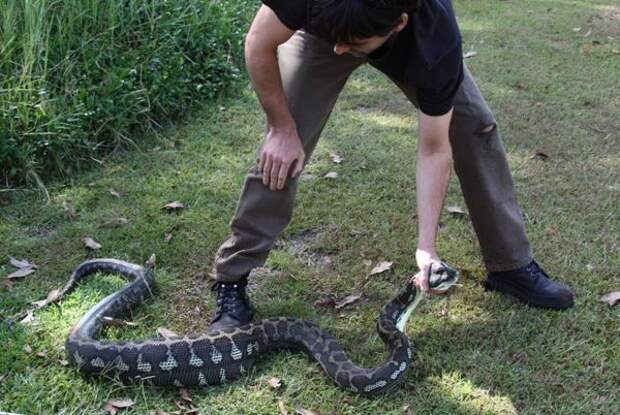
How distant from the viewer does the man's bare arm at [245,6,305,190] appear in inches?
128

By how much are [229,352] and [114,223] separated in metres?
1.84

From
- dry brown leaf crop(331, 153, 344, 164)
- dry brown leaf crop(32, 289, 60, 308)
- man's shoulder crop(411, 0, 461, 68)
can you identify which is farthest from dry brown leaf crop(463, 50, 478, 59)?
dry brown leaf crop(32, 289, 60, 308)

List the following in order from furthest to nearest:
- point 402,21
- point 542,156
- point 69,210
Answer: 1. point 542,156
2. point 69,210
3. point 402,21

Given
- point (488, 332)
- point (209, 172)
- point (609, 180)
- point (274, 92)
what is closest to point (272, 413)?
point (488, 332)

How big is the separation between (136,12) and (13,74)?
1.53m

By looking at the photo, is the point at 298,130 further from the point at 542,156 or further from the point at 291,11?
the point at 542,156

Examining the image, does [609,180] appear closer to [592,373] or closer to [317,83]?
[592,373]

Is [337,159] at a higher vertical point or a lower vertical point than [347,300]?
lower

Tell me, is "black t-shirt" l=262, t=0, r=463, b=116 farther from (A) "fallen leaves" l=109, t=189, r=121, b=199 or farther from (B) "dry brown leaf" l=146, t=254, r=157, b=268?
(A) "fallen leaves" l=109, t=189, r=121, b=199

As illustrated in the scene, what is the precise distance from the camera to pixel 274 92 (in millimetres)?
3477

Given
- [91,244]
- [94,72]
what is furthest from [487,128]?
[94,72]

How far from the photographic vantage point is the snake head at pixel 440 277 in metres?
3.21

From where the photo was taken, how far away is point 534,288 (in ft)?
13.3

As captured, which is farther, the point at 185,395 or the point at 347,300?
the point at 347,300
